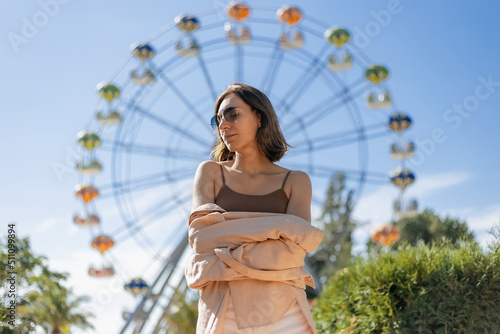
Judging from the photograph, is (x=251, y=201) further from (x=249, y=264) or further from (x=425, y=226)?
(x=425, y=226)

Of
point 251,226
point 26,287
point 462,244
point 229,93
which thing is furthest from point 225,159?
point 26,287

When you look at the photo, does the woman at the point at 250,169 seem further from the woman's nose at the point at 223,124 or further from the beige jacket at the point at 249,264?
the beige jacket at the point at 249,264

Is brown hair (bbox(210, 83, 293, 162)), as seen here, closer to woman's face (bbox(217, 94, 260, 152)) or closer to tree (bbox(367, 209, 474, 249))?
woman's face (bbox(217, 94, 260, 152))

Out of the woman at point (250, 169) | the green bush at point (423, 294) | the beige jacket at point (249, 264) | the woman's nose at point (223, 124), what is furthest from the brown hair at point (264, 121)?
the green bush at point (423, 294)

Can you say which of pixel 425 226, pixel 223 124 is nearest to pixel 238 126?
pixel 223 124

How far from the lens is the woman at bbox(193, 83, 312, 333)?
2.33 m

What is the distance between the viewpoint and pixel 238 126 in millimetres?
2398

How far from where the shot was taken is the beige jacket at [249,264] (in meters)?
2.09

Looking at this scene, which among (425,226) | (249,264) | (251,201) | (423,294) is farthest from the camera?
(425,226)

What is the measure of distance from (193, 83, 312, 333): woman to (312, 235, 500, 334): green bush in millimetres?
1808

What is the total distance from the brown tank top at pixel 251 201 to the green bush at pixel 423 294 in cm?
188

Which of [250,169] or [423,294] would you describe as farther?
[423,294]

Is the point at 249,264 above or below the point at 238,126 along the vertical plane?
below

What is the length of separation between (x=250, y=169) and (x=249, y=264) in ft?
1.58
